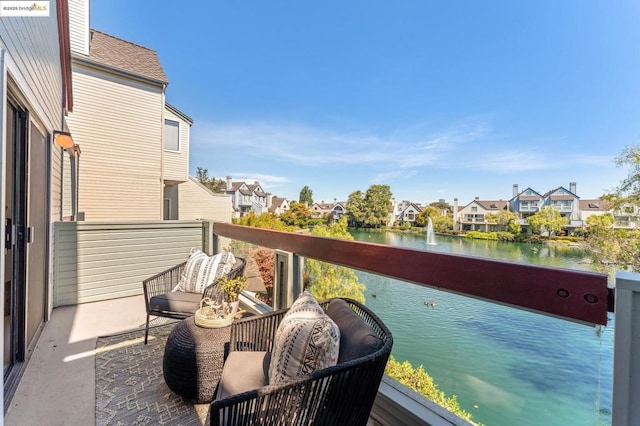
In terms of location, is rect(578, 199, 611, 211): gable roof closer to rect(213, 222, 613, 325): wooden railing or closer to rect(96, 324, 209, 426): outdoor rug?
rect(213, 222, 613, 325): wooden railing

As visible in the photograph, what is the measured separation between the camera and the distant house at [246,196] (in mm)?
33938

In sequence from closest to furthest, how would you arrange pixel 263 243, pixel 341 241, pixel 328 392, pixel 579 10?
pixel 328 392, pixel 341 241, pixel 263 243, pixel 579 10

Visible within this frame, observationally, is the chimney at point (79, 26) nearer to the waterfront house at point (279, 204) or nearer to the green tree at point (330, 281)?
the green tree at point (330, 281)

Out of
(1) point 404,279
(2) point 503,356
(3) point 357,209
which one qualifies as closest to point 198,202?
(1) point 404,279

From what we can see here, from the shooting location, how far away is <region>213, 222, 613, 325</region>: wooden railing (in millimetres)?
1092

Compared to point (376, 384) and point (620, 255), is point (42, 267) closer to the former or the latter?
point (376, 384)

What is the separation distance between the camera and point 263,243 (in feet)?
10.6

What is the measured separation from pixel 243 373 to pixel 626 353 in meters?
1.62

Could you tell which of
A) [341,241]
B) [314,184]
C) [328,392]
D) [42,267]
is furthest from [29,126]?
[314,184]

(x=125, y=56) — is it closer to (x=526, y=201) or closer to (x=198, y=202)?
(x=198, y=202)

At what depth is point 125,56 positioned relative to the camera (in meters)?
9.30

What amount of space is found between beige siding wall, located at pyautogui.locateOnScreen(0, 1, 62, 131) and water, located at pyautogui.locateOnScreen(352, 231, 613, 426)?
2.75 meters

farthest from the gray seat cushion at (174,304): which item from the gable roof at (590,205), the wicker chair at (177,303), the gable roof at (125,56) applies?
the gable roof at (590,205)

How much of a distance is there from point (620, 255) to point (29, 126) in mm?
16780
